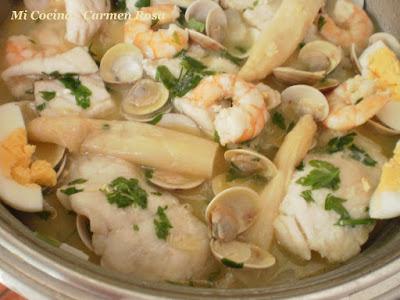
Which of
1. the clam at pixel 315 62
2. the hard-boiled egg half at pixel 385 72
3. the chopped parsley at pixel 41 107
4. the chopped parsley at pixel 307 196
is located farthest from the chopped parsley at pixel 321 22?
the chopped parsley at pixel 41 107

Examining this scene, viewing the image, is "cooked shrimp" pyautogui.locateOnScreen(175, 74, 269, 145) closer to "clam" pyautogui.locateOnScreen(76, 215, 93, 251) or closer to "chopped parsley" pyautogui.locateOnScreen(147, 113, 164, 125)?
"chopped parsley" pyautogui.locateOnScreen(147, 113, 164, 125)

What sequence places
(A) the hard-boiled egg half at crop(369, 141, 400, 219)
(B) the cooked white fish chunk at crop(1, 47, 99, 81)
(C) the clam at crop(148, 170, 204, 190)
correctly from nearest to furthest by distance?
(A) the hard-boiled egg half at crop(369, 141, 400, 219) → (C) the clam at crop(148, 170, 204, 190) → (B) the cooked white fish chunk at crop(1, 47, 99, 81)

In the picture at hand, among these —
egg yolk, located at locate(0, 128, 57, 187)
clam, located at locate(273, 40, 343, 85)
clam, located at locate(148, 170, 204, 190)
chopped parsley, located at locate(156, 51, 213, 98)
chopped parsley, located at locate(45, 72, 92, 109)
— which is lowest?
clam, located at locate(148, 170, 204, 190)

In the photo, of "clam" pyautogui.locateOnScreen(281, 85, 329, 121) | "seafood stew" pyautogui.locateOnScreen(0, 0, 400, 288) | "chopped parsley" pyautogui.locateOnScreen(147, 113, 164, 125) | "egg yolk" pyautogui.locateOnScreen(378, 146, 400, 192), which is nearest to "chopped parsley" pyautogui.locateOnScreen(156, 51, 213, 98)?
"seafood stew" pyautogui.locateOnScreen(0, 0, 400, 288)

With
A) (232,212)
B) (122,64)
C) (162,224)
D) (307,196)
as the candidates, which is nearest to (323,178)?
(307,196)

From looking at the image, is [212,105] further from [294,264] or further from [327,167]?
[294,264]

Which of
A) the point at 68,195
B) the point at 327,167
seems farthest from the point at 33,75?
the point at 327,167

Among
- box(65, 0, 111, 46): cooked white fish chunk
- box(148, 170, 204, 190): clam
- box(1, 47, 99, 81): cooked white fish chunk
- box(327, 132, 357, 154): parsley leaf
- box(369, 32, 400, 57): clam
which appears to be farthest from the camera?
box(369, 32, 400, 57): clam
